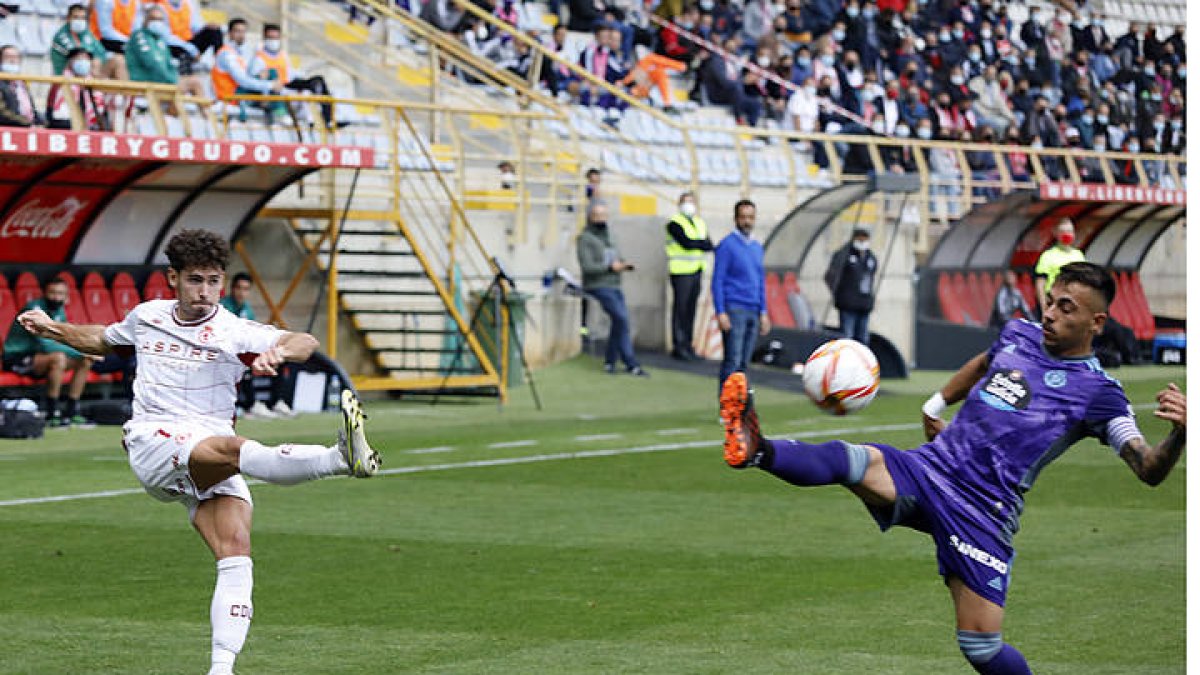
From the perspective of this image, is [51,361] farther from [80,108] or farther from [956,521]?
[956,521]

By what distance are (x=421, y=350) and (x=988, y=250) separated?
35.2 ft

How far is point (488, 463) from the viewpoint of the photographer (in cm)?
1636

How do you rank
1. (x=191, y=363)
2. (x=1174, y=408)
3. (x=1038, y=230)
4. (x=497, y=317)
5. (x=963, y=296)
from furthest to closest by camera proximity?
1. (x=1038, y=230)
2. (x=963, y=296)
3. (x=497, y=317)
4. (x=191, y=363)
5. (x=1174, y=408)

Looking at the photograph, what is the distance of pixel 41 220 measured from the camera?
64.1ft

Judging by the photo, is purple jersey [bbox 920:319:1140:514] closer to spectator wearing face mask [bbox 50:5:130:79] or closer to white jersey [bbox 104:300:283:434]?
white jersey [bbox 104:300:283:434]

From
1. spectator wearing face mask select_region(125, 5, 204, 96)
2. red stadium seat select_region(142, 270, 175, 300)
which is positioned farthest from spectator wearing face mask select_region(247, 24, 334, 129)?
red stadium seat select_region(142, 270, 175, 300)

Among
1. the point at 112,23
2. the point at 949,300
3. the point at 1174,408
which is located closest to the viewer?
the point at 1174,408

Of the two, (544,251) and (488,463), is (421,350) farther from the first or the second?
(488,463)

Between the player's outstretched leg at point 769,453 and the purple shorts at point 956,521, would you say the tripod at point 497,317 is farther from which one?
the player's outstretched leg at point 769,453

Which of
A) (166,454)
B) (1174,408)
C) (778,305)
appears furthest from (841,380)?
(778,305)

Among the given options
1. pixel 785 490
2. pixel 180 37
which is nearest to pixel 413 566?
pixel 785 490

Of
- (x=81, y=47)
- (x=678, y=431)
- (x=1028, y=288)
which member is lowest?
(x=678, y=431)

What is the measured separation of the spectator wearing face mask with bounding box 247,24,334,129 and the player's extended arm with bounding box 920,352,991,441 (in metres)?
15.8

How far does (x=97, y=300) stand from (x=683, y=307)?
28.0ft
